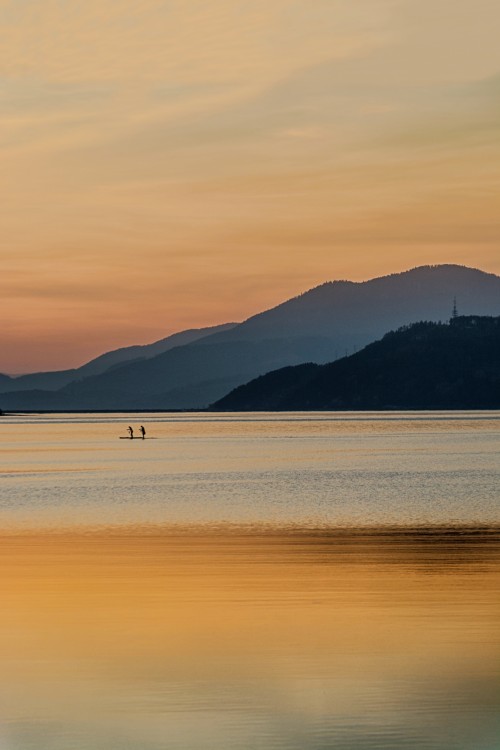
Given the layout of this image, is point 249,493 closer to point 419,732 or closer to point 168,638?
point 168,638

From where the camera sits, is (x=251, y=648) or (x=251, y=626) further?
(x=251, y=626)

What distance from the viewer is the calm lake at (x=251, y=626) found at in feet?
63.7

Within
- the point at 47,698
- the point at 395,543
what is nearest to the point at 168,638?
the point at 47,698

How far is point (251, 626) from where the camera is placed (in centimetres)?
2766

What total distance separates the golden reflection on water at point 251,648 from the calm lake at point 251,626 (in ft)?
0.18

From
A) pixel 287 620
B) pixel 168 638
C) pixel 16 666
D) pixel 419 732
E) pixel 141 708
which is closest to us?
pixel 419 732

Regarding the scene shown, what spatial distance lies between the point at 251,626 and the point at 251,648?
2.50 meters

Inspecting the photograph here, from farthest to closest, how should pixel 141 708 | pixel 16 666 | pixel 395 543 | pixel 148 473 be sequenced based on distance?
pixel 148 473, pixel 395 543, pixel 16 666, pixel 141 708

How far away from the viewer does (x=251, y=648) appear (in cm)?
2516

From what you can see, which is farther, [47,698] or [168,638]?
[168,638]

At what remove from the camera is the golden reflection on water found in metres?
19.2

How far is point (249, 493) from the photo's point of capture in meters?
70.4

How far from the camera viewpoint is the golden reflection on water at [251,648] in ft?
63.0

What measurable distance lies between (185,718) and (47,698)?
2.65 m
